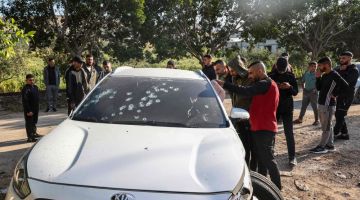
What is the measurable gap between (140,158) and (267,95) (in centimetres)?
225

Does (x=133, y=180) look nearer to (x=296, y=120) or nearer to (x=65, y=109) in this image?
(x=296, y=120)

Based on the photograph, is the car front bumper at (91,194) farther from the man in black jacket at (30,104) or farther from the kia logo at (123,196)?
the man in black jacket at (30,104)

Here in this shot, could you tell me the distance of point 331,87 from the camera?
7.04m

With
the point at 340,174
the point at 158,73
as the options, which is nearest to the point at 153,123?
the point at 158,73

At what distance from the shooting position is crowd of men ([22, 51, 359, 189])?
482cm

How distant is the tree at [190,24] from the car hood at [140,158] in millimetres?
16186

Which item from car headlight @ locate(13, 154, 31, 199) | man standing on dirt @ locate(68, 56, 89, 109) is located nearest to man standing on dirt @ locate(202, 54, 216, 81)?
man standing on dirt @ locate(68, 56, 89, 109)

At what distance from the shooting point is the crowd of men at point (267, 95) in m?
4.82

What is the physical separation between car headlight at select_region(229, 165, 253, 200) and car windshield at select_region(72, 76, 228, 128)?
2.91 feet

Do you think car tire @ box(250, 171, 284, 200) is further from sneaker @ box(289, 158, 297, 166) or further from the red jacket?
sneaker @ box(289, 158, 297, 166)

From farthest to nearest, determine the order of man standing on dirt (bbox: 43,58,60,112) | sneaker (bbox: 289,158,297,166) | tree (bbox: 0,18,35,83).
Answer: man standing on dirt (bbox: 43,58,60,112), sneaker (bbox: 289,158,297,166), tree (bbox: 0,18,35,83)

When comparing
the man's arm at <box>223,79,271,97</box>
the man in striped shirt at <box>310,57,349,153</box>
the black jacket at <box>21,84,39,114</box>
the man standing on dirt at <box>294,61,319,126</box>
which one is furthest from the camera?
the man standing on dirt at <box>294,61,319,126</box>

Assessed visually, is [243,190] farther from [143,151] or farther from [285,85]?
[285,85]

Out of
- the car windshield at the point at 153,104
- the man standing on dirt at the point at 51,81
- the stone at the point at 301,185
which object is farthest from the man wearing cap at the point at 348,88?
the man standing on dirt at the point at 51,81
